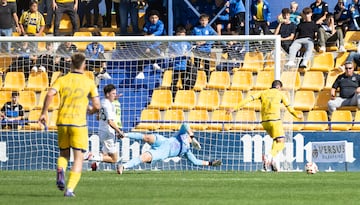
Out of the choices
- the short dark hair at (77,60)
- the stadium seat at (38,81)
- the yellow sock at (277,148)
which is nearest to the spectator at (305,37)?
the yellow sock at (277,148)

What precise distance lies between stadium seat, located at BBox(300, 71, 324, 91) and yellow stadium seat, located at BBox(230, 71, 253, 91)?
2557mm

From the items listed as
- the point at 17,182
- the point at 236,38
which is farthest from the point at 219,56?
the point at 17,182

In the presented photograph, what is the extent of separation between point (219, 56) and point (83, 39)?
408 centimetres

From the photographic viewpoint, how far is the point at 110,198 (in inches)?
568

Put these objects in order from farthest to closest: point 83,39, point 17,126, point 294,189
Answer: point 17,126, point 83,39, point 294,189

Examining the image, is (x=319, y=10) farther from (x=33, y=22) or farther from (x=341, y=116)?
(x=33, y=22)

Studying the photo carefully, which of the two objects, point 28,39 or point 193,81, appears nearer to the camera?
point 28,39

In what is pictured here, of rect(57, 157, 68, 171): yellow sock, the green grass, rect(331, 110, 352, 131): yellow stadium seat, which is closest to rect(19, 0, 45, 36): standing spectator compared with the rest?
rect(331, 110, 352, 131): yellow stadium seat

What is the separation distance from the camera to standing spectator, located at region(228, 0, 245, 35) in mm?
29312

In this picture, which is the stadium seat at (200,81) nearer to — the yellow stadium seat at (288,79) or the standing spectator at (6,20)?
the yellow stadium seat at (288,79)

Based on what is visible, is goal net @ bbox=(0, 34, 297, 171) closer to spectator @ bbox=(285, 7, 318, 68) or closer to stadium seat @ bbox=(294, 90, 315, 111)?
stadium seat @ bbox=(294, 90, 315, 111)

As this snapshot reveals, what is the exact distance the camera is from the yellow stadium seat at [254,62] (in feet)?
83.5

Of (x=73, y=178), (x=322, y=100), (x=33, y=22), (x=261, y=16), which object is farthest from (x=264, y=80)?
(x=73, y=178)

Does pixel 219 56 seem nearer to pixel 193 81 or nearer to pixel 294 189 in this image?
pixel 193 81
